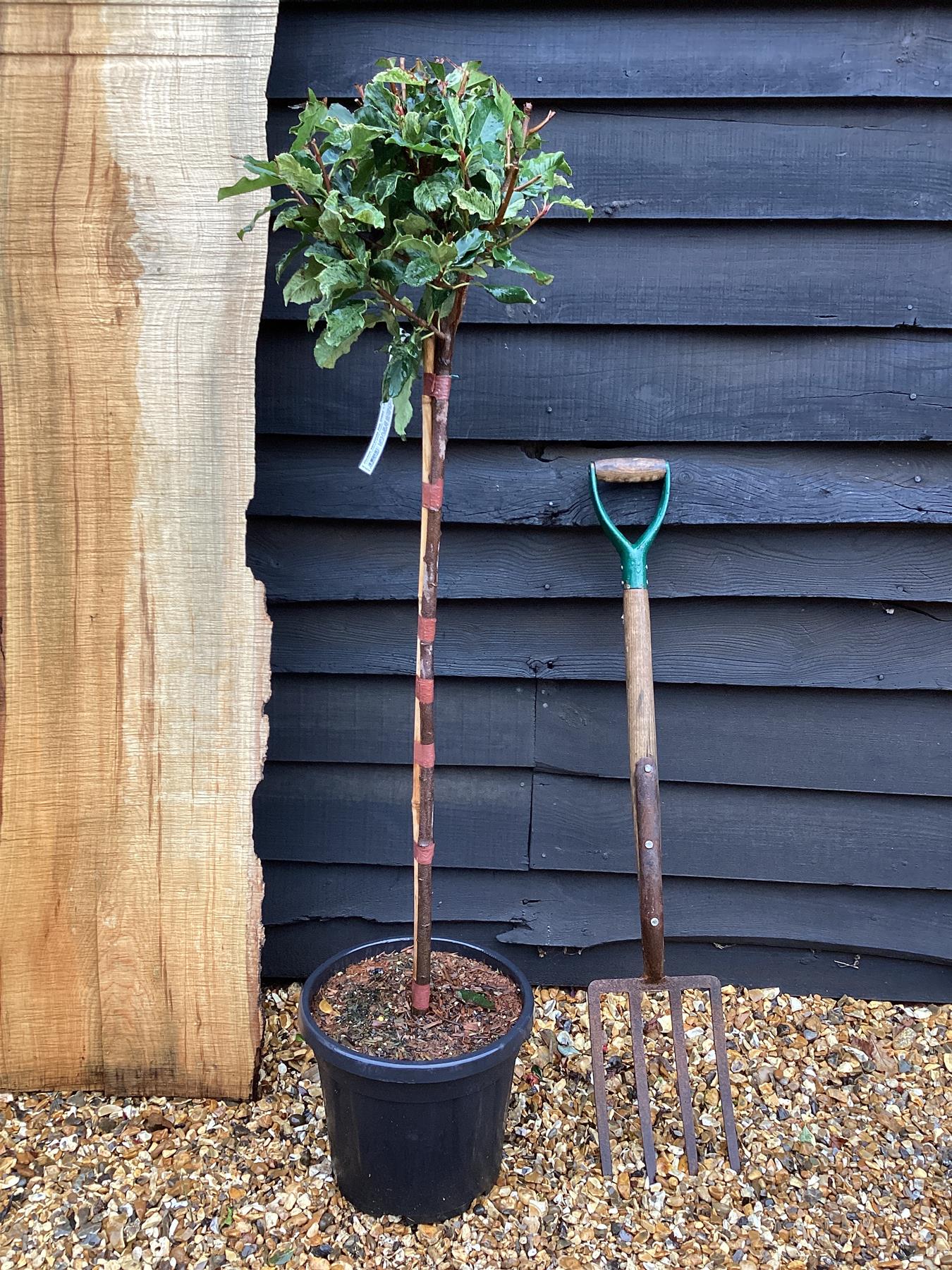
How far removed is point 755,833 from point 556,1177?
0.85 m

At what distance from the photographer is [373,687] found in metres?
2.06

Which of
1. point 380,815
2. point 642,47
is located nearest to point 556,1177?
point 380,815

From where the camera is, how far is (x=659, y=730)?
6.79 feet

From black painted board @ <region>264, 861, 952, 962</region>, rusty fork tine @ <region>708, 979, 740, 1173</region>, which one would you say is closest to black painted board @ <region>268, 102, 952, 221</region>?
black painted board @ <region>264, 861, 952, 962</region>

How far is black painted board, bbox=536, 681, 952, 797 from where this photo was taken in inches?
81.2

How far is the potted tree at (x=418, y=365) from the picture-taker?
1257 millimetres

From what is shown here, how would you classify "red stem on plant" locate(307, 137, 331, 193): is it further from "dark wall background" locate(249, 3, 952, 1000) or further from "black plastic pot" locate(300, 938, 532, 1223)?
"black plastic pot" locate(300, 938, 532, 1223)

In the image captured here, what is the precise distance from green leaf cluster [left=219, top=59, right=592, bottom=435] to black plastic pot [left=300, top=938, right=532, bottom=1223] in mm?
1119

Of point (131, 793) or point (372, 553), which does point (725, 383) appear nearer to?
point (372, 553)

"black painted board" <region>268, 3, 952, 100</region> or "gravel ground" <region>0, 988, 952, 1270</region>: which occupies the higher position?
"black painted board" <region>268, 3, 952, 100</region>

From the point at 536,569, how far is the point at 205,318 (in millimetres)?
836

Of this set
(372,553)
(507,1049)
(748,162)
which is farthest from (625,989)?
(748,162)

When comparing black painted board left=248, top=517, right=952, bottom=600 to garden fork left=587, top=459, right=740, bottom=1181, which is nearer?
garden fork left=587, top=459, right=740, bottom=1181

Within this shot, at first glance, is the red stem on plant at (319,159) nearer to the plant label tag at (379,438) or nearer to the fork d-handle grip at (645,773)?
the plant label tag at (379,438)
